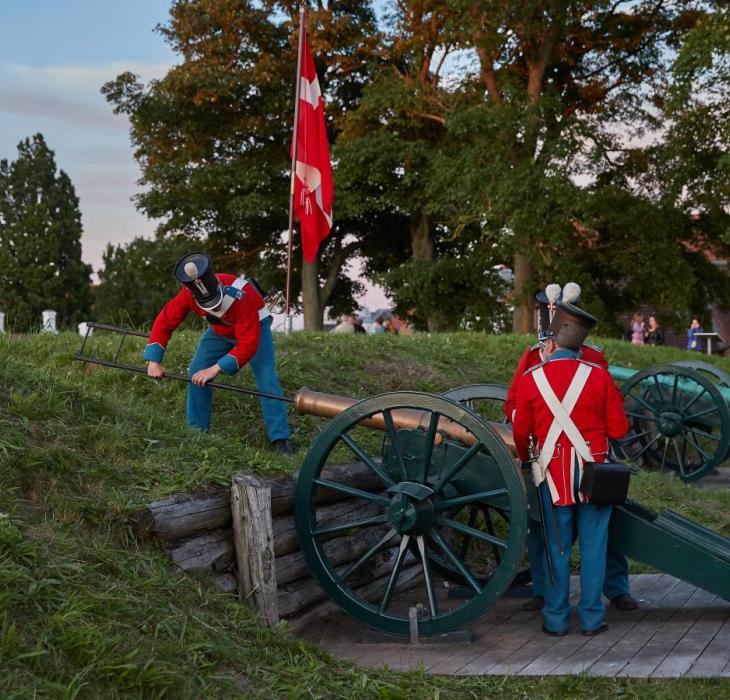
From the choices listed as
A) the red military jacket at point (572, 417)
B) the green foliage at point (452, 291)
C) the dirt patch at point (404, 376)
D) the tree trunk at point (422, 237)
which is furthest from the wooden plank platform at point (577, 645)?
the tree trunk at point (422, 237)

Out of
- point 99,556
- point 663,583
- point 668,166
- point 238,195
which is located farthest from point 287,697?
point 238,195

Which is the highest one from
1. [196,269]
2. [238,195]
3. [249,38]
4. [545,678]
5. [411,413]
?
[249,38]

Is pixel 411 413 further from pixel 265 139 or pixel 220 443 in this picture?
pixel 265 139

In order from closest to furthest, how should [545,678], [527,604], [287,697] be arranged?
1. [287,697]
2. [545,678]
3. [527,604]

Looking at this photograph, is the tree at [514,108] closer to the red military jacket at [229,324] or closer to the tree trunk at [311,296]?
the tree trunk at [311,296]

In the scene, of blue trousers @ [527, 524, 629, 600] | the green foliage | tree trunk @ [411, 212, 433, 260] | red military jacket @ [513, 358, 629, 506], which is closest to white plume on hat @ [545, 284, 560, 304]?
red military jacket @ [513, 358, 629, 506]

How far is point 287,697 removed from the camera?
13.9ft

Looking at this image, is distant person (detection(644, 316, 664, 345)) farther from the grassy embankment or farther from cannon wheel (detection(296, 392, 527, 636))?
cannon wheel (detection(296, 392, 527, 636))

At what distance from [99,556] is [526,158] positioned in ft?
60.8

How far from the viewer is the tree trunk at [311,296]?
27.0m

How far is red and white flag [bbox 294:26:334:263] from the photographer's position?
12305 mm

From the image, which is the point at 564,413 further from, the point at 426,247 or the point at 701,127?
the point at 426,247

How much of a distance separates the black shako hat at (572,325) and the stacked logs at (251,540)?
162 centimetres

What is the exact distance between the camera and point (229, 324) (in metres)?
6.88
